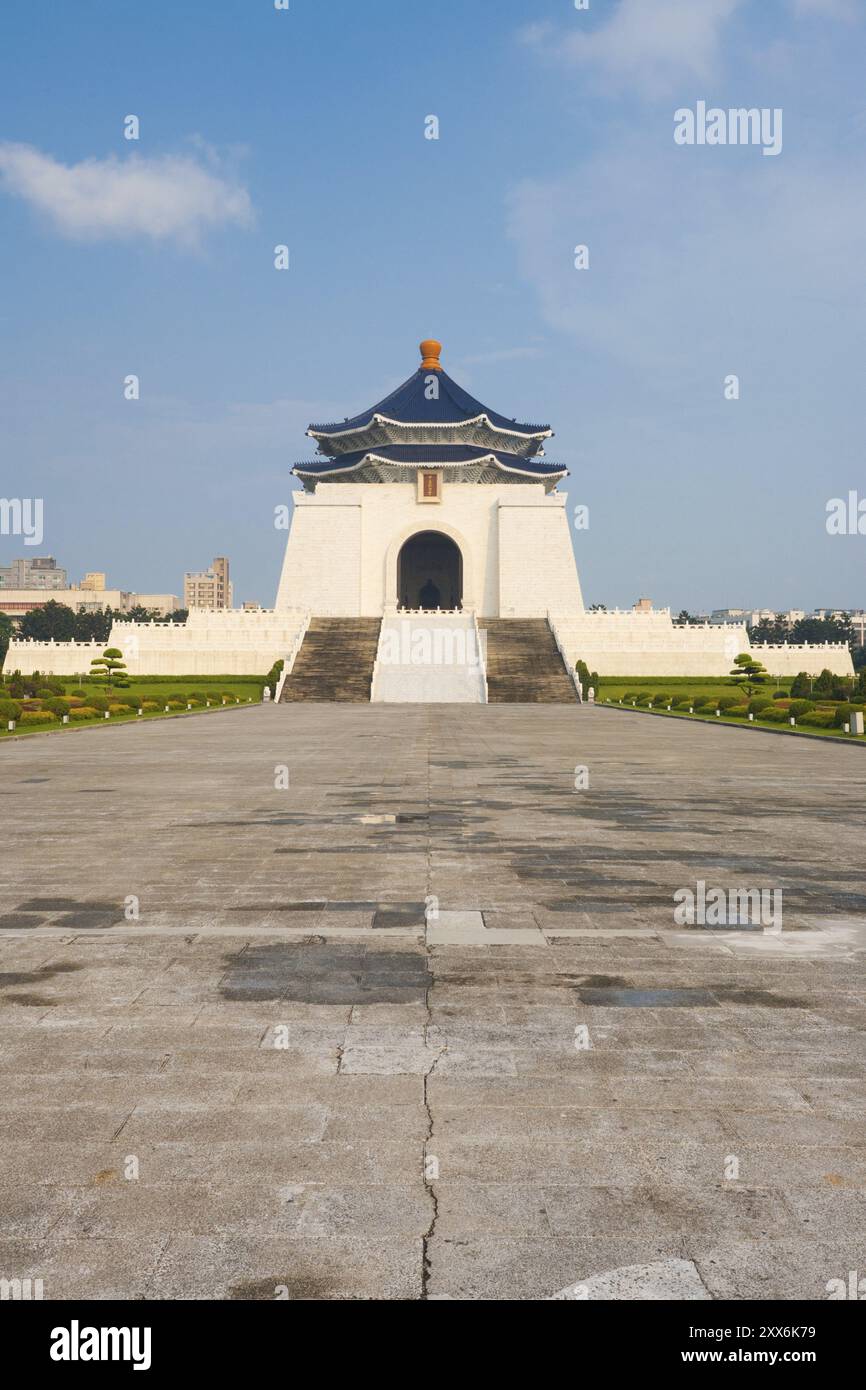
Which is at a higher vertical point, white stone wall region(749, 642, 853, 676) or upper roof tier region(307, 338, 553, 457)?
upper roof tier region(307, 338, 553, 457)

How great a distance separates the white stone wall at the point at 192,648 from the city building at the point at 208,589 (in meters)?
139

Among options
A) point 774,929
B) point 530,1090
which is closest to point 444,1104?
point 530,1090

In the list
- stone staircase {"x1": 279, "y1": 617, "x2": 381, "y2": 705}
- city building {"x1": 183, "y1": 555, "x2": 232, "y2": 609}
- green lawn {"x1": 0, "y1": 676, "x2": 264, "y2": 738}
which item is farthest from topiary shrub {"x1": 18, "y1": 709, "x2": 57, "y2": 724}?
city building {"x1": 183, "y1": 555, "x2": 232, "y2": 609}

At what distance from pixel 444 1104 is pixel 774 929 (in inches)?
124

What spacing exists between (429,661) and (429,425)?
21361 millimetres

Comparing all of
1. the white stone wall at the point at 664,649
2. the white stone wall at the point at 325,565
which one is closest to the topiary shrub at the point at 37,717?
the white stone wall at the point at 664,649

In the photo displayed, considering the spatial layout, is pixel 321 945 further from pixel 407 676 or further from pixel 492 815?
pixel 407 676

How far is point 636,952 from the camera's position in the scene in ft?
18.1

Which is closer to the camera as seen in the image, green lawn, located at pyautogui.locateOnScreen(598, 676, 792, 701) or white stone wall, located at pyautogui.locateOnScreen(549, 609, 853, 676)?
Answer: green lawn, located at pyautogui.locateOnScreen(598, 676, 792, 701)

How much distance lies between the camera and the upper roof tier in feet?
208

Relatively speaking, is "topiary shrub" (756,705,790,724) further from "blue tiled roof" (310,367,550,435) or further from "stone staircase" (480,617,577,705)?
"blue tiled roof" (310,367,550,435)

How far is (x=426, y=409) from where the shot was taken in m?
64.9

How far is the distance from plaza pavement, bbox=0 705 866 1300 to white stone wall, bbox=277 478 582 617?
53.5 metres

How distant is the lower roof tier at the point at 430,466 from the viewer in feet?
204
